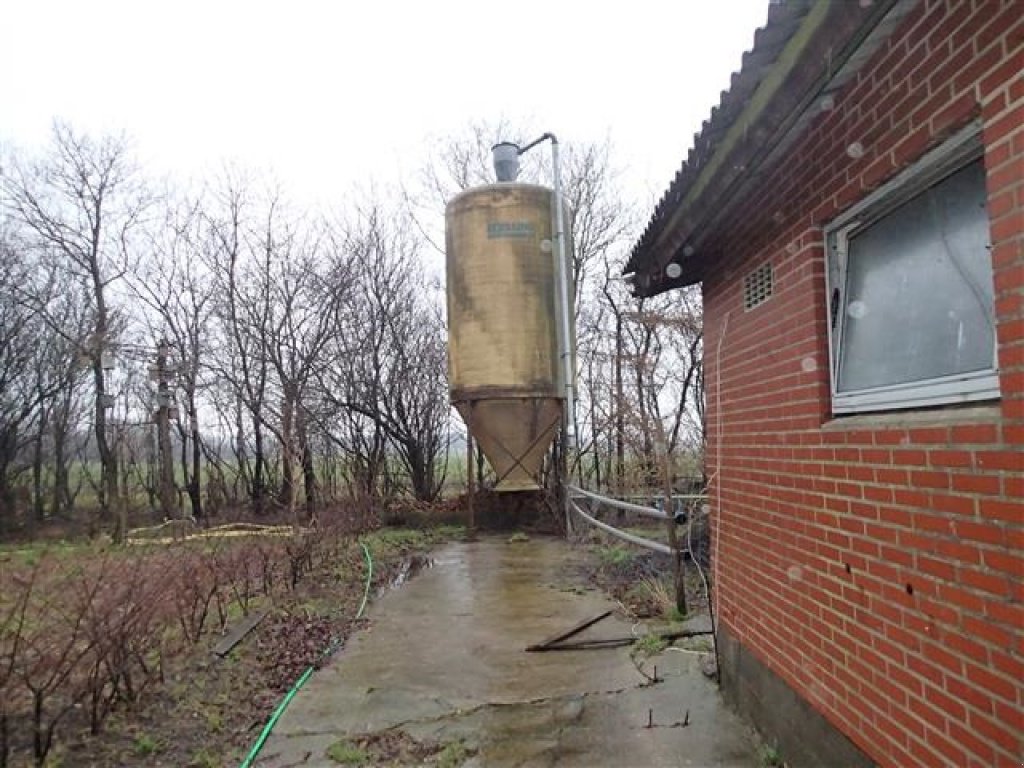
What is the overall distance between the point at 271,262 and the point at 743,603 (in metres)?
17.7

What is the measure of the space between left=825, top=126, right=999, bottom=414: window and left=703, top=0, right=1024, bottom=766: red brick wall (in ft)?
0.23

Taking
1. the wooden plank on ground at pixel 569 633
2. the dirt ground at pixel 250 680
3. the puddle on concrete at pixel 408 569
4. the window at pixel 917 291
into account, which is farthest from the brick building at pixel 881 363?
the puddle on concrete at pixel 408 569

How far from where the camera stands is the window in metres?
2.00

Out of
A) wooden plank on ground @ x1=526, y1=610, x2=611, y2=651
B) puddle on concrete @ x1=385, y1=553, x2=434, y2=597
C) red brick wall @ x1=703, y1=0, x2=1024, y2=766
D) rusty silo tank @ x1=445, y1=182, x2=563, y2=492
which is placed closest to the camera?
red brick wall @ x1=703, y1=0, x2=1024, y2=766

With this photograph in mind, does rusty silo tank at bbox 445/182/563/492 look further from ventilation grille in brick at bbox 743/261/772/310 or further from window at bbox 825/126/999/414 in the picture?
window at bbox 825/126/999/414

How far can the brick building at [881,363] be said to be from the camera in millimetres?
1795

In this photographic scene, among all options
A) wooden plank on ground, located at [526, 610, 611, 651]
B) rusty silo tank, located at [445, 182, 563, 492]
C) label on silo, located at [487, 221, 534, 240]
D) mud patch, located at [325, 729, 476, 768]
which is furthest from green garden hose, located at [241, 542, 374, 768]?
label on silo, located at [487, 221, 534, 240]

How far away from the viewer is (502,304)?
10453mm

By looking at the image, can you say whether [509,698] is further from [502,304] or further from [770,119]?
[502,304]

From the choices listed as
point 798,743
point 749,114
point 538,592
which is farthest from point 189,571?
point 749,114

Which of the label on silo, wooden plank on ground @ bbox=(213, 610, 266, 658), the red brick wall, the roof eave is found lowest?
wooden plank on ground @ bbox=(213, 610, 266, 658)

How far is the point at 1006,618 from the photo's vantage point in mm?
1754

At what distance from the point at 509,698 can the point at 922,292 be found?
149 inches

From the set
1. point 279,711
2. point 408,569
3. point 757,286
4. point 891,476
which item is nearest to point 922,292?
point 891,476
